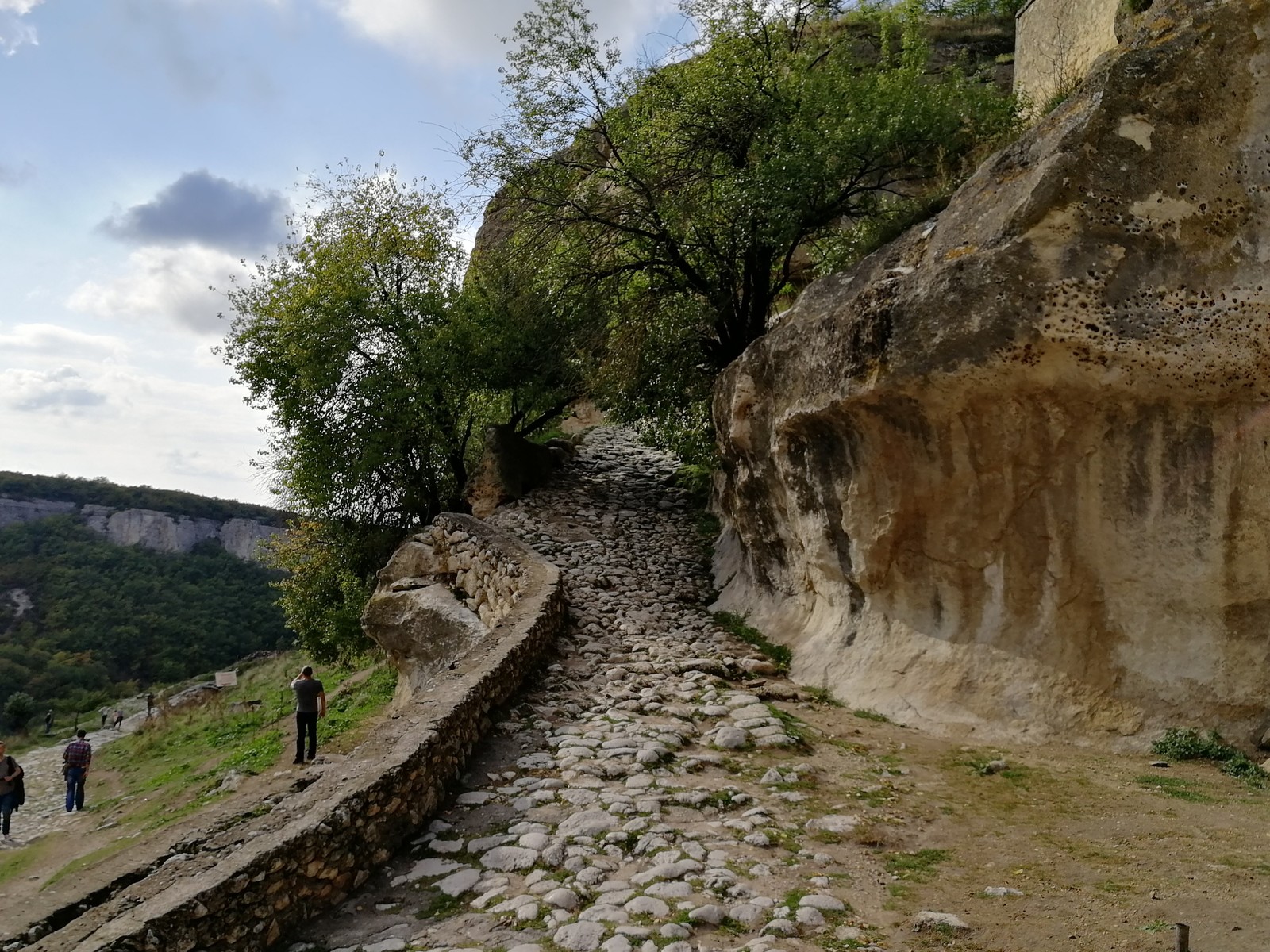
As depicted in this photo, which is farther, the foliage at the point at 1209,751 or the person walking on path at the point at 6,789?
the person walking on path at the point at 6,789

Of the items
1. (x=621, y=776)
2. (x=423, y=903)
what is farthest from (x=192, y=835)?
(x=621, y=776)

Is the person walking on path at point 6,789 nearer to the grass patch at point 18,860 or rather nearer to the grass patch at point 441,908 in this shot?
the grass patch at point 18,860

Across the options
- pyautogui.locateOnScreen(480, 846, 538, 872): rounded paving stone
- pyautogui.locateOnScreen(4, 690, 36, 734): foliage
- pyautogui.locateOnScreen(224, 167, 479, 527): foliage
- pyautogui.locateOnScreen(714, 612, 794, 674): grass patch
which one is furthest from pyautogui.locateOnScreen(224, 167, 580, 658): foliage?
pyautogui.locateOnScreen(4, 690, 36, 734): foliage

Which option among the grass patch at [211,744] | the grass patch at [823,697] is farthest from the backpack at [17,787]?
the grass patch at [823,697]

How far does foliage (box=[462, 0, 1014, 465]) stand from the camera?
13617 millimetres

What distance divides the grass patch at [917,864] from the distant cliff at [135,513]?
258ft

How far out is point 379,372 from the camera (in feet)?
63.1

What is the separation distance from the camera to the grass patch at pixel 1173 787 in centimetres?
612

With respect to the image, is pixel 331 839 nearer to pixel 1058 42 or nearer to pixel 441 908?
pixel 441 908

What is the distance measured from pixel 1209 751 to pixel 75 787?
770 inches

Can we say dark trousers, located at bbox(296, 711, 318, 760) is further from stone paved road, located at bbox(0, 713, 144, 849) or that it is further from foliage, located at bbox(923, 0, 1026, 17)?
foliage, located at bbox(923, 0, 1026, 17)

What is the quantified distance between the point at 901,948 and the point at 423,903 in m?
2.92

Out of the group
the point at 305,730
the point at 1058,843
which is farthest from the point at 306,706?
the point at 1058,843

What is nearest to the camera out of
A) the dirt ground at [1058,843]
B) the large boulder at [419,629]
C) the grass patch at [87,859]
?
the dirt ground at [1058,843]
